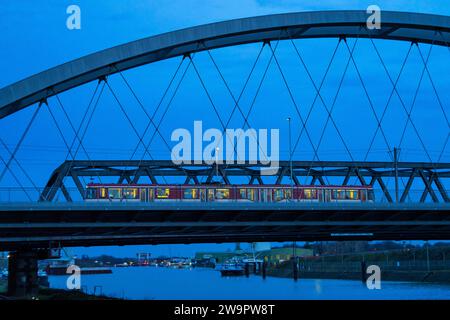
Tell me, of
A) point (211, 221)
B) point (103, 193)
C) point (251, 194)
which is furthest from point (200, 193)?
point (211, 221)

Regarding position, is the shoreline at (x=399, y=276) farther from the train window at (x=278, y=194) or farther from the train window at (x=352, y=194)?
the train window at (x=278, y=194)

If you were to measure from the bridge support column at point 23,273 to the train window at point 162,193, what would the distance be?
34.2 ft

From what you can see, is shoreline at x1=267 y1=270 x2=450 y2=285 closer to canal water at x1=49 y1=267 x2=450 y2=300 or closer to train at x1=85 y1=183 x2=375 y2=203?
canal water at x1=49 y1=267 x2=450 y2=300

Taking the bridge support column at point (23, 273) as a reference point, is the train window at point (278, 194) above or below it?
above

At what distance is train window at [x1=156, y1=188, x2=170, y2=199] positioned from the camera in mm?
54406

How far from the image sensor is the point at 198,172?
70.9 metres

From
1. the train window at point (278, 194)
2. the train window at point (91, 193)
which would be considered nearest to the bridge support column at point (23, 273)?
the train window at point (91, 193)

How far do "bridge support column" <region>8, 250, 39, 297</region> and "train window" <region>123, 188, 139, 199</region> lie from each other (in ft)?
27.7

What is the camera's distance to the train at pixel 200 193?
53.8 m

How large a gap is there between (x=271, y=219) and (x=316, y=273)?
10118cm

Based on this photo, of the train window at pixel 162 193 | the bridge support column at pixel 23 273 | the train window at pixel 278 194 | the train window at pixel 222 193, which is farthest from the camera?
the train window at pixel 278 194

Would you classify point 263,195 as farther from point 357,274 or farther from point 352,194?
point 357,274
